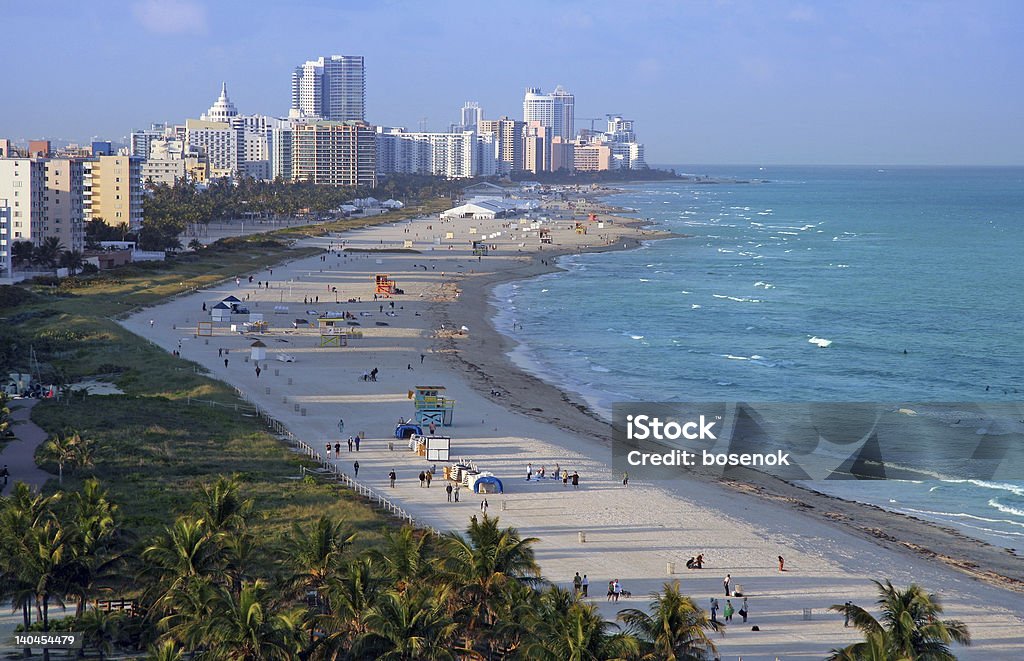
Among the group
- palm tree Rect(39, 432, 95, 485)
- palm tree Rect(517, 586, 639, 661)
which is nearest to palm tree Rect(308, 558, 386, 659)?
palm tree Rect(517, 586, 639, 661)

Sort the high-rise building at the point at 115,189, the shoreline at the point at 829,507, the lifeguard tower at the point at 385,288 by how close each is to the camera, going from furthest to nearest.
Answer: the high-rise building at the point at 115,189 < the lifeguard tower at the point at 385,288 < the shoreline at the point at 829,507

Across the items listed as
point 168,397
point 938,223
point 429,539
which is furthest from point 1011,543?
point 938,223

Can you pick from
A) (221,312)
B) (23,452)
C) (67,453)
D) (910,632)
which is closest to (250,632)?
(910,632)

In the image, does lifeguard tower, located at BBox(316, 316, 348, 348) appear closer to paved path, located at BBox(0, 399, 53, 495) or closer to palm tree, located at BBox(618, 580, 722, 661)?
paved path, located at BBox(0, 399, 53, 495)

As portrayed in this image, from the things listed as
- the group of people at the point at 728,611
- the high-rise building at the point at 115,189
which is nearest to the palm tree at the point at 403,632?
the group of people at the point at 728,611

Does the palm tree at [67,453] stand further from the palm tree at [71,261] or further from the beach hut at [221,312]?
the palm tree at [71,261]

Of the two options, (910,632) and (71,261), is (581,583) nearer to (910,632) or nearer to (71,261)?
(910,632)

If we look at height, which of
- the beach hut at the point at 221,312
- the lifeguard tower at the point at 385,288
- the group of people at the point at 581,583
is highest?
the lifeguard tower at the point at 385,288
